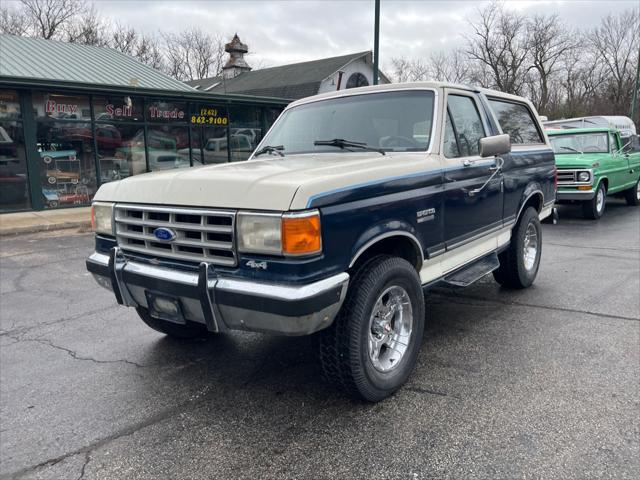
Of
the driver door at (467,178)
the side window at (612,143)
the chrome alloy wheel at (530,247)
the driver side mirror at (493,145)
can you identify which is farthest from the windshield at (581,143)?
the driver side mirror at (493,145)

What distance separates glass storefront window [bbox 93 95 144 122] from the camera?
14045mm

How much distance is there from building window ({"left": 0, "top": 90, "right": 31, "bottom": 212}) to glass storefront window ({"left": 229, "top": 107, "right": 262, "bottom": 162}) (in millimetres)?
6385

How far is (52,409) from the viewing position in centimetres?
329

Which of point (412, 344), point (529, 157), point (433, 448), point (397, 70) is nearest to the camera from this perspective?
point (433, 448)

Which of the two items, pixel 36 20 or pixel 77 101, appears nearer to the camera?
pixel 77 101

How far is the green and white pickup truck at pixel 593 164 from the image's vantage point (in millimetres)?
10484

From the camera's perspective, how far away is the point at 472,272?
4.28 metres

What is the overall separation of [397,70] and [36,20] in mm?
31301

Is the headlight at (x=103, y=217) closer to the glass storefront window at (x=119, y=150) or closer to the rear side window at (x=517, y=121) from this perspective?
the rear side window at (x=517, y=121)

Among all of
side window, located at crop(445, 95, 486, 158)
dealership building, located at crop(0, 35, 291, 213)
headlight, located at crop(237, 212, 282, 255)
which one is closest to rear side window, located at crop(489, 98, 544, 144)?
side window, located at crop(445, 95, 486, 158)

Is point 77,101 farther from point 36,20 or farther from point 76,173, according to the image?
point 36,20

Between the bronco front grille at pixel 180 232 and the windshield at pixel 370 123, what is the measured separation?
149 cm

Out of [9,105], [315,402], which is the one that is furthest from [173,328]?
[9,105]

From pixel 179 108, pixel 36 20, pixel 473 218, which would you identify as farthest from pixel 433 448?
pixel 36 20
